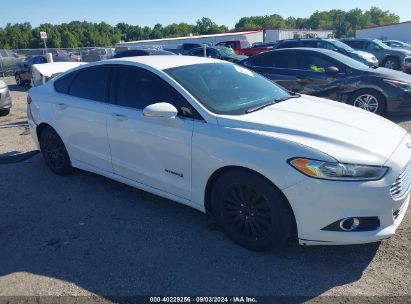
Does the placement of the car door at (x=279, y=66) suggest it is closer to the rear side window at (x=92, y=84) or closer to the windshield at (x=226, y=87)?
the windshield at (x=226, y=87)

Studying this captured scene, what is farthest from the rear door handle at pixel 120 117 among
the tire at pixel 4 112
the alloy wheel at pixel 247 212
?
the tire at pixel 4 112

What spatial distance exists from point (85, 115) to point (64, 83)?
810 millimetres

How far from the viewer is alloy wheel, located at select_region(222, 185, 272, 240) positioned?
9.91ft

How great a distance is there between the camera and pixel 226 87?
3.82 metres

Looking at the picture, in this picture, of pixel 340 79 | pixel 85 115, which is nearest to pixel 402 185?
pixel 85 115

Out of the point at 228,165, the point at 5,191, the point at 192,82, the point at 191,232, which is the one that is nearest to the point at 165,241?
the point at 191,232

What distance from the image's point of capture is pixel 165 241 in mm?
3438

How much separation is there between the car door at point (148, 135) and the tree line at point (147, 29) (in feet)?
328

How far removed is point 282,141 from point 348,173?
53cm

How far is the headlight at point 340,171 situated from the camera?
2.69 metres

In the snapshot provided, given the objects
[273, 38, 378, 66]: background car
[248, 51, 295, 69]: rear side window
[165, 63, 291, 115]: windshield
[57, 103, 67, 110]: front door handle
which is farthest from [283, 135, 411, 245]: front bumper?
[273, 38, 378, 66]: background car

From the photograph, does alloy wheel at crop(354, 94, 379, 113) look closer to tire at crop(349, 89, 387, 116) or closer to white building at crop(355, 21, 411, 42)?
tire at crop(349, 89, 387, 116)

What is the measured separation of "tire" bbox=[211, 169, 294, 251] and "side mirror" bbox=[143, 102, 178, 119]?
0.74 m

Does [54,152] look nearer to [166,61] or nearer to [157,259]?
[166,61]
